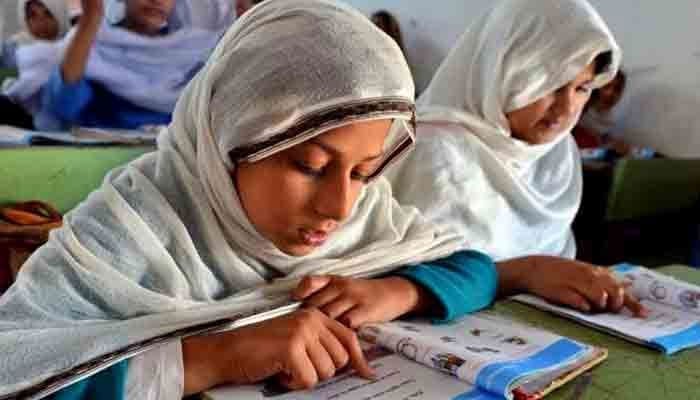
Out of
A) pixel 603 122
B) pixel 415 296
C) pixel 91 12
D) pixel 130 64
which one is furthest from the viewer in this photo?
pixel 603 122

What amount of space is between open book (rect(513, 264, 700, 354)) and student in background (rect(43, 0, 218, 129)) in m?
1.34

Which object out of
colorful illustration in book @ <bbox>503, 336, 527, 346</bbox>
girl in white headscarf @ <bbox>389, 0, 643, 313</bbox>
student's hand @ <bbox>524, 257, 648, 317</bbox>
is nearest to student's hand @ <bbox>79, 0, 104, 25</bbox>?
girl in white headscarf @ <bbox>389, 0, 643, 313</bbox>

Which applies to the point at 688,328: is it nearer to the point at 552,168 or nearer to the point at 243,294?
the point at 243,294

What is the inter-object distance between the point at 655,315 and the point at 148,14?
1.66 m

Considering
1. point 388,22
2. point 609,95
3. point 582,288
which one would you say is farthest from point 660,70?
point 582,288

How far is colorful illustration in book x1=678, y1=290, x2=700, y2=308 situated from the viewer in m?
0.94

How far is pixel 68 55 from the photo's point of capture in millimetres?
1954

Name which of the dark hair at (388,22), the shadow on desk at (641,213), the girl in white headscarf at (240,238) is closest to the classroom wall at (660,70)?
the shadow on desk at (641,213)

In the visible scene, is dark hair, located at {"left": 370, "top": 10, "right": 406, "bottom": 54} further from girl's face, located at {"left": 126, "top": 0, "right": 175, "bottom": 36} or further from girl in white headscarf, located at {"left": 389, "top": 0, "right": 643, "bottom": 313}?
girl in white headscarf, located at {"left": 389, "top": 0, "right": 643, "bottom": 313}

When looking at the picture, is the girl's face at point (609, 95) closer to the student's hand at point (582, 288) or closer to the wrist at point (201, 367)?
the student's hand at point (582, 288)

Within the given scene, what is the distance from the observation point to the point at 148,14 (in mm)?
2000

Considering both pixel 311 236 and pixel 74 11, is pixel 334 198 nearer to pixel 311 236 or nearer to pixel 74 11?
pixel 311 236

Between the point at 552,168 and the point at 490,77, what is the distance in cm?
36

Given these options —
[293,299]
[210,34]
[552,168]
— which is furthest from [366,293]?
[210,34]
